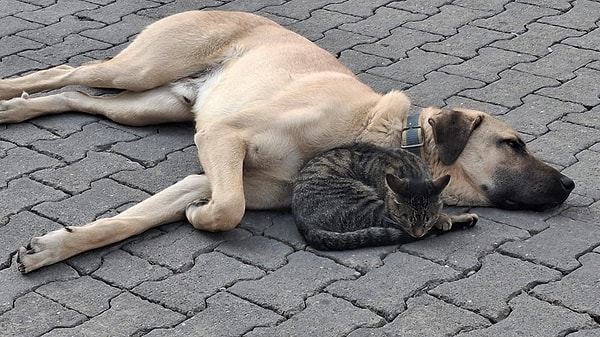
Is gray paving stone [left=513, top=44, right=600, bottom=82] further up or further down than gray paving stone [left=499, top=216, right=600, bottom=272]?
further down

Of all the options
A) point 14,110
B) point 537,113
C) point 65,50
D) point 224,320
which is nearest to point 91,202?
point 14,110

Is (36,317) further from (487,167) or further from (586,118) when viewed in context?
(586,118)

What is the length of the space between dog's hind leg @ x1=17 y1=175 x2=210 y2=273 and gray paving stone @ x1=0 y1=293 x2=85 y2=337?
28cm

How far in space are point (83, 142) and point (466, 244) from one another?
8.01 ft

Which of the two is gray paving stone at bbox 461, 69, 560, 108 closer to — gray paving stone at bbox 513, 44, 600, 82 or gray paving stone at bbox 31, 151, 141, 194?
gray paving stone at bbox 513, 44, 600, 82

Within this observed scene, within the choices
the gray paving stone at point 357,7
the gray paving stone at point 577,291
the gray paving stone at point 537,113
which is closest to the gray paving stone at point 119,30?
the gray paving stone at point 357,7

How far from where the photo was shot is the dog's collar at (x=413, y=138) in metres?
5.74

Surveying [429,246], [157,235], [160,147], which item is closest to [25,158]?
[160,147]

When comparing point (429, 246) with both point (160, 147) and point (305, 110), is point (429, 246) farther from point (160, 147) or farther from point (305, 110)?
point (160, 147)

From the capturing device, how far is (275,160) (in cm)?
567

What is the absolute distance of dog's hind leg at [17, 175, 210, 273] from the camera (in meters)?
5.07

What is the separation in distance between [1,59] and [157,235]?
279cm

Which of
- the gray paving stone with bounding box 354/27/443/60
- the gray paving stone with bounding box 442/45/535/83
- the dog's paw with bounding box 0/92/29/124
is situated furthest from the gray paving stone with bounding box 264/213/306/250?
the gray paving stone with bounding box 354/27/443/60

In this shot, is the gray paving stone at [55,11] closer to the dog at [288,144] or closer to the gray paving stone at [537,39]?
the dog at [288,144]
